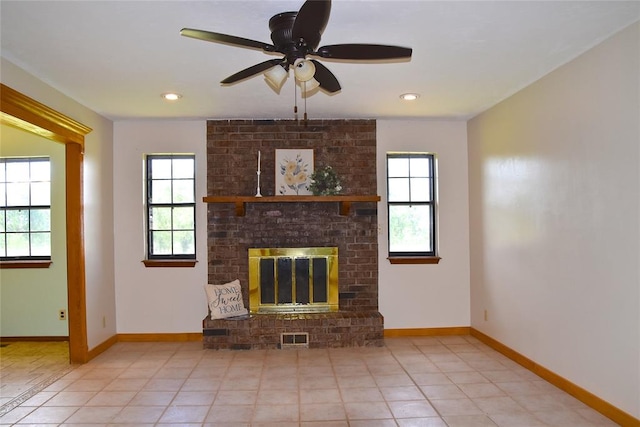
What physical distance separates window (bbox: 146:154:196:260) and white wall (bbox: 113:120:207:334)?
10 cm

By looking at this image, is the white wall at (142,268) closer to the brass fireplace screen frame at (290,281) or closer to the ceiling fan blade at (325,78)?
the brass fireplace screen frame at (290,281)

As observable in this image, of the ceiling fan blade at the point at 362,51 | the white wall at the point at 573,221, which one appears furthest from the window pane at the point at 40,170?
the white wall at the point at 573,221

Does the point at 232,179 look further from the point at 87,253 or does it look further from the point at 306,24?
the point at 306,24

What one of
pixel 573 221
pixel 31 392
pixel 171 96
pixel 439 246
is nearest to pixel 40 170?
pixel 171 96

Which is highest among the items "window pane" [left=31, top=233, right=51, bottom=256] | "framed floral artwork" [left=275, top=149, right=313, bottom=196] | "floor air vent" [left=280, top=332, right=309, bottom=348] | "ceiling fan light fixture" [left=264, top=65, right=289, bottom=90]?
"ceiling fan light fixture" [left=264, top=65, right=289, bottom=90]

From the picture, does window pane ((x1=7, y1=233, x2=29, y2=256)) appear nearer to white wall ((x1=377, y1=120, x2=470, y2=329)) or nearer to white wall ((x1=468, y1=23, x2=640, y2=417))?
white wall ((x1=377, y1=120, x2=470, y2=329))

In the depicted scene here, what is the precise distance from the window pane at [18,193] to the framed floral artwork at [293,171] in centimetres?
292

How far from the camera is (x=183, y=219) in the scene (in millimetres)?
5016

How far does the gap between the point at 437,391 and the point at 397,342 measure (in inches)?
54.0

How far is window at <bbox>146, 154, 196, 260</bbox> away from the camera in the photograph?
5016 millimetres

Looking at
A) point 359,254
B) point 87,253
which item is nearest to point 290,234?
point 359,254

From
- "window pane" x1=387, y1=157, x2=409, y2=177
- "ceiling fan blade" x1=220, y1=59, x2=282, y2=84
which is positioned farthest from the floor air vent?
"ceiling fan blade" x1=220, y1=59, x2=282, y2=84

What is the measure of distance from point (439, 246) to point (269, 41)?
320cm

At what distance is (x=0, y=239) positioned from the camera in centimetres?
507
